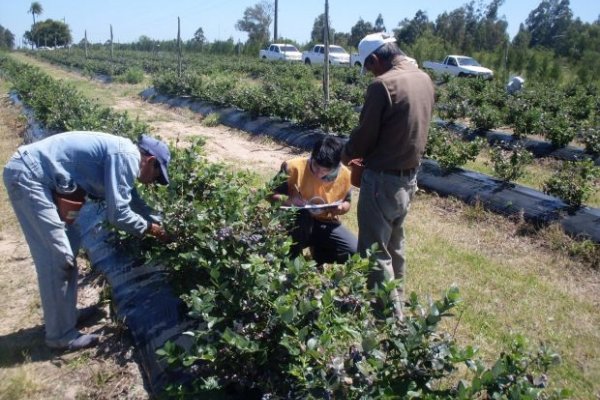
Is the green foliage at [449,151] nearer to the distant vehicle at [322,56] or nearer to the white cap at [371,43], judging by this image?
the white cap at [371,43]

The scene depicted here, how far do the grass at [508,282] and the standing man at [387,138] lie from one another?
2.57 ft

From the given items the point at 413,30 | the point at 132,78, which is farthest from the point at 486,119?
the point at 413,30

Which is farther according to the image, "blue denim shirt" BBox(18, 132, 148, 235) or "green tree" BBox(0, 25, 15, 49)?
"green tree" BBox(0, 25, 15, 49)

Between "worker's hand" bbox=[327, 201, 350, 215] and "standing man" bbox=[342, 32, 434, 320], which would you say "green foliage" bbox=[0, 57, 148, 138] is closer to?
"worker's hand" bbox=[327, 201, 350, 215]

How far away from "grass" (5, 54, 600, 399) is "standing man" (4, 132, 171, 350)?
2.13 metres

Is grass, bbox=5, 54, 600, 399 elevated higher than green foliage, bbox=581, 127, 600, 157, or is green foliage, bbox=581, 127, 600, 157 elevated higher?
green foliage, bbox=581, 127, 600, 157

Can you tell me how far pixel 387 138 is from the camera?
3.01 metres

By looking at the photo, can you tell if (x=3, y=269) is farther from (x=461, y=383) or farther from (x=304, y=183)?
(x=461, y=383)

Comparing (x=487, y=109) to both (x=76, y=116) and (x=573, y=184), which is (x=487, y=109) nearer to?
(x=573, y=184)

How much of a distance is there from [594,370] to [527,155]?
3.72m

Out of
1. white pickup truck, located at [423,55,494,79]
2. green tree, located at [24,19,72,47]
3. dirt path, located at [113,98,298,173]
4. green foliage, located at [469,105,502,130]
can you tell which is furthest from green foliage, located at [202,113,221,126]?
green tree, located at [24,19,72,47]

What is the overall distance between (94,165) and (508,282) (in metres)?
3.54

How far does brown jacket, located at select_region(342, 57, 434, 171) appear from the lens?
290 cm

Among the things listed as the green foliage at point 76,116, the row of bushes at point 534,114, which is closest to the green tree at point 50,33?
the green foliage at point 76,116
